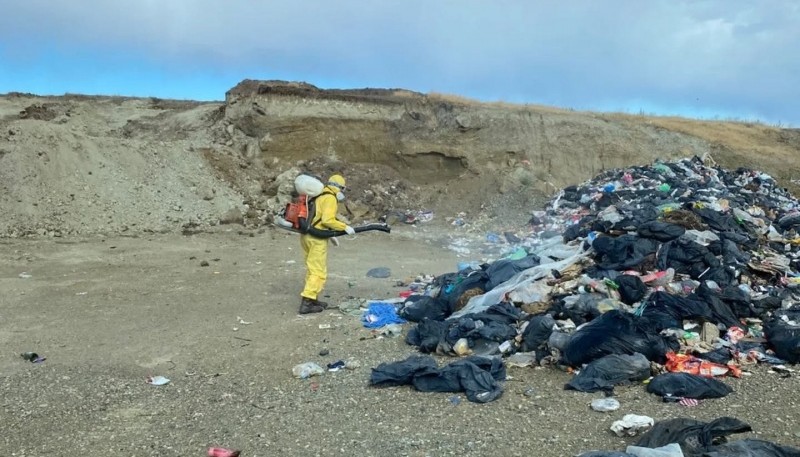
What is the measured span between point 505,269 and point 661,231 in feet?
5.99

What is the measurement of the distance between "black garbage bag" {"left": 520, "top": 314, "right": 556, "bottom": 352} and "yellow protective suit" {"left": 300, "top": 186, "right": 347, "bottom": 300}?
255 centimetres

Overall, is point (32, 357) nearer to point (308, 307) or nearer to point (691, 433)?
point (308, 307)

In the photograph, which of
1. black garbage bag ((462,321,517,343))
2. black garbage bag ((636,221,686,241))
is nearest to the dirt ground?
black garbage bag ((462,321,517,343))

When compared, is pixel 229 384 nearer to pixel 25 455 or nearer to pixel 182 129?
pixel 25 455

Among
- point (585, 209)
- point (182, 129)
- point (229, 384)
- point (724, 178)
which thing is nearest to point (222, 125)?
point (182, 129)

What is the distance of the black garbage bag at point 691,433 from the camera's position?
138 inches

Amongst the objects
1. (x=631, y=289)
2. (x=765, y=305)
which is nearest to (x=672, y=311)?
(x=631, y=289)

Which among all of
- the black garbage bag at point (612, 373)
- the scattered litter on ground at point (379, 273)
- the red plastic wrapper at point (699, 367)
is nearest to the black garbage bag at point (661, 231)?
the red plastic wrapper at point (699, 367)

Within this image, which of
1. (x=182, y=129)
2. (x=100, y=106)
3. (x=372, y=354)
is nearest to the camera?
(x=372, y=354)

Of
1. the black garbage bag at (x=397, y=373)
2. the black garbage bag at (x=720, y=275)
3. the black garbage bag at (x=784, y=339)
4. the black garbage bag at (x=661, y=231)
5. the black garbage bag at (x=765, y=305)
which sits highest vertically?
the black garbage bag at (x=661, y=231)

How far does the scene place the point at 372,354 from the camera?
5934 mm

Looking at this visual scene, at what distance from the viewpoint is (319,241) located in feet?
24.0

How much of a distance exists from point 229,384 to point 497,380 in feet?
7.10

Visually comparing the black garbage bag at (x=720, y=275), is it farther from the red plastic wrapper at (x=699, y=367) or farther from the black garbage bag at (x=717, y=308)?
the red plastic wrapper at (x=699, y=367)
